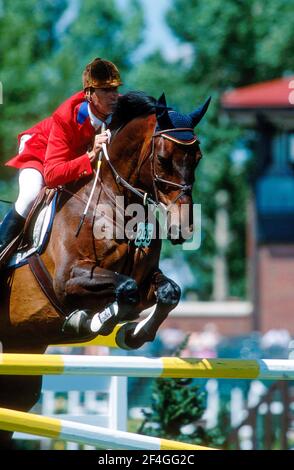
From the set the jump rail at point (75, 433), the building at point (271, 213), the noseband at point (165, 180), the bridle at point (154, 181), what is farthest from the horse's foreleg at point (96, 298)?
the building at point (271, 213)

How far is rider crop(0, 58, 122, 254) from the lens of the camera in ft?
17.2

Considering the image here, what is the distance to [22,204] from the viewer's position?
216 inches

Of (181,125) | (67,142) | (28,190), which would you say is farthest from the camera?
(28,190)

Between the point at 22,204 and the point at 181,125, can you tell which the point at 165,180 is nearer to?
the point at 181,125

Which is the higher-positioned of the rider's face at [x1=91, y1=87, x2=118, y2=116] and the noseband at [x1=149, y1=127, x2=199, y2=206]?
the rider's face at [x1=91, y1=87, x2=118, y2=116]

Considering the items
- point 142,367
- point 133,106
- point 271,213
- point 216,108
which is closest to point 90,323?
point 142,367

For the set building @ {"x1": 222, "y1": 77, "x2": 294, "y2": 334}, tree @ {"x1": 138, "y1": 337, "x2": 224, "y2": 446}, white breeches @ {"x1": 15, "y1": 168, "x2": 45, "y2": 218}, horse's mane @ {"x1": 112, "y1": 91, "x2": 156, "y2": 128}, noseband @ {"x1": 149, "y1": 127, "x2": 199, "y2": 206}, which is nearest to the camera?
noseband @ {"x1": 149, "y1": 127, "x2": 199, "y2": 206}

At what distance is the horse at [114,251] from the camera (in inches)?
196

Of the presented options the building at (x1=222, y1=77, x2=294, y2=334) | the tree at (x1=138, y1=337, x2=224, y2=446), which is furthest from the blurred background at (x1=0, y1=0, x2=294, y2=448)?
the tree at (x1=138, y1=337, x2=224, y2=446)

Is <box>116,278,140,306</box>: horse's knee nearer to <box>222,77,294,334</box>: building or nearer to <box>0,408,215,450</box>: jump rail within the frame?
<box>0,408,215,450</box>: jump rail

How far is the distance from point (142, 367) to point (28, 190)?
131 centimetres

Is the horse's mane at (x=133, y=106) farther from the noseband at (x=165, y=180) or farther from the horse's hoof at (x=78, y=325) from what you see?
the horse's hoof at (x=78, y=325)

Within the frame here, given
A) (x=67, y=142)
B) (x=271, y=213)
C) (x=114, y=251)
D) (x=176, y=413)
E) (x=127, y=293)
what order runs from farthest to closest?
(x=271, y=213)
(x=176, y=413)
(x=67, y=142)
(x=114, y=251)
(x=127, y=293)

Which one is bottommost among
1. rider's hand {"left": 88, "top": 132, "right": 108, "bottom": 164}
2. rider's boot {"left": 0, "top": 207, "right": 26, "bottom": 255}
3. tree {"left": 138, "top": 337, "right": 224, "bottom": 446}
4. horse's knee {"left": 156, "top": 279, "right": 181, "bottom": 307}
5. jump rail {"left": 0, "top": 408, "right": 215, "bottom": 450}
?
jump rail {"left": 0, "top": 408, "right": 215, "bottom": 450}
